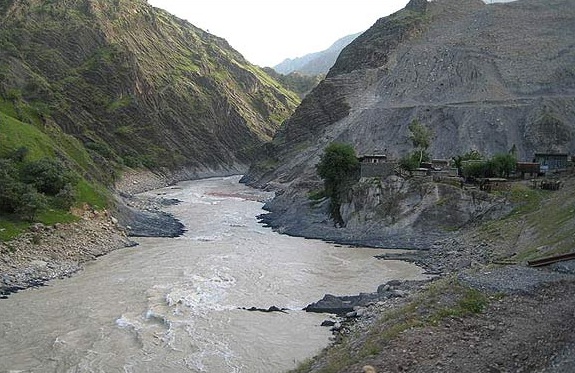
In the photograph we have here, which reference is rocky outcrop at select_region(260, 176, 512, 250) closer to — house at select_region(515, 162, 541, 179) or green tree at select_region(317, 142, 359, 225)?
green tree at select_region(317, 142, 359, 225)

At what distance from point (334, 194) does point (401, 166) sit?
7.69 m

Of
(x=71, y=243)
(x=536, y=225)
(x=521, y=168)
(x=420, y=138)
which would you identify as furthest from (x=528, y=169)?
(x=71, y=243)

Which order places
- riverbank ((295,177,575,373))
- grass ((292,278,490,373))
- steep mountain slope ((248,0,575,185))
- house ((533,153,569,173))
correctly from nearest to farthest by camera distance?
1. riverbank ((295,177,575,373))
2. grass ((292,278,490,373))
3. house ((533,153,569,173))
4. steep mountain slope ((248,0,575,185))

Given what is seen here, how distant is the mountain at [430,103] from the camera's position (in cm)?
5656

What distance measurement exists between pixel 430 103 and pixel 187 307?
66.5m

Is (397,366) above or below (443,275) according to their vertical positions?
above

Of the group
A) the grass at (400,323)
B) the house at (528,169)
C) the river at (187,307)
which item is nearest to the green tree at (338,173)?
the river at (187,307)

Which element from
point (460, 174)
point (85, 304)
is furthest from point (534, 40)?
point (85, 304)

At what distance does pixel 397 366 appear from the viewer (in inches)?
639

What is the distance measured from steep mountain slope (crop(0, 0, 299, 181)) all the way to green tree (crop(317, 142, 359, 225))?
44211 mm

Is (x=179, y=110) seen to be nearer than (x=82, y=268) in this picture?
No

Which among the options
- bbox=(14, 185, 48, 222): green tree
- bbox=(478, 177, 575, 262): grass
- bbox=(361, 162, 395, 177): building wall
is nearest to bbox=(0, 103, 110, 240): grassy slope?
bbox=(14, 185, 48, 222): green tree

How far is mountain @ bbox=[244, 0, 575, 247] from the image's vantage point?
2227 inches

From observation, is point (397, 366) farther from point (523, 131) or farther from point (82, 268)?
point (523, 131)
